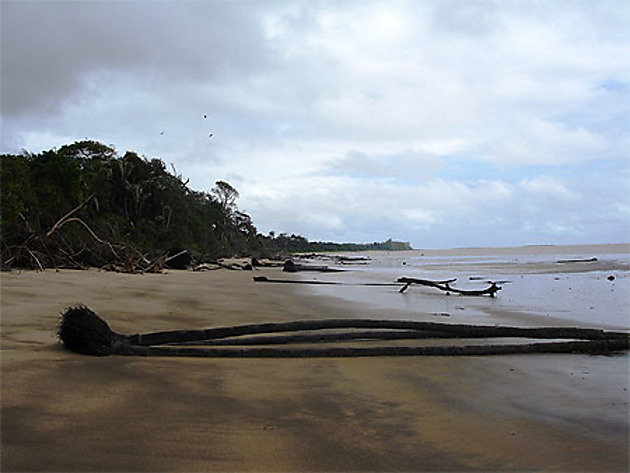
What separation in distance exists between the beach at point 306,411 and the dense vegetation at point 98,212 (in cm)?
819

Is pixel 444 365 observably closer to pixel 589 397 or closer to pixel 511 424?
pixel 589 397

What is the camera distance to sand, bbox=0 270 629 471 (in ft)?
8.72

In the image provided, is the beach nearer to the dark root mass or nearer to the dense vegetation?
the dark root mass

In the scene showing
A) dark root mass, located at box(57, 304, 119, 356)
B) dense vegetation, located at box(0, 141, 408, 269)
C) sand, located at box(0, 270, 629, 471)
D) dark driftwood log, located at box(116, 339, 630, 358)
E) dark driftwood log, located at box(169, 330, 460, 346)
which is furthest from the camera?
dense vegetation, located at box(0, 141, 408, 269)

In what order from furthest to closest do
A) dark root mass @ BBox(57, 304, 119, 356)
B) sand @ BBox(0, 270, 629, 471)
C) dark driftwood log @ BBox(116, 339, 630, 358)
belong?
dark driftwood log @ BBox(116, 339, 630, 358)
dark root mass @ BBox(57, 304, 119, 356)
sand @ BBox(0, 270, 629, 471)

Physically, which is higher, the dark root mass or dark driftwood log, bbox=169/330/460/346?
the dark root mass

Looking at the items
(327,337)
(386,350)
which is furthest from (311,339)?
(386,350)

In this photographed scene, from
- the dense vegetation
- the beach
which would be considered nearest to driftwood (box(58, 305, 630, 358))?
the beach

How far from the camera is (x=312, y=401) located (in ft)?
12.3

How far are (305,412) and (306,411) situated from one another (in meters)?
0.02

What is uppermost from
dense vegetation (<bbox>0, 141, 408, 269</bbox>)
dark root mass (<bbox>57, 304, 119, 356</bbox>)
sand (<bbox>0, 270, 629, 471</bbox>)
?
dense vegetation (<bbox>0, 141, 408, 269</bbox>)

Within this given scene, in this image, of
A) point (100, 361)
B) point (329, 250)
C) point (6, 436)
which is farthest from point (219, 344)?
point (329, 250)

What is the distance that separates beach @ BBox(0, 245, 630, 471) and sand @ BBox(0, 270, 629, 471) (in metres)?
0.01

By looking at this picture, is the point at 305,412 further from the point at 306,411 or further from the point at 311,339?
the point at 311,339
